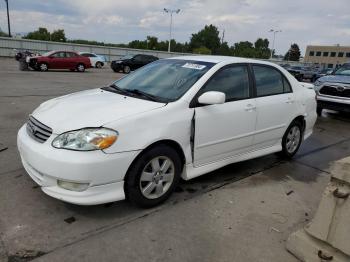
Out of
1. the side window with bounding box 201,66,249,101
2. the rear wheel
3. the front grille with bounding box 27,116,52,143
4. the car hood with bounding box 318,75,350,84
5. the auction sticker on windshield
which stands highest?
the auction sticker on windshield

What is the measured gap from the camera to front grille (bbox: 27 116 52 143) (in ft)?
11.0

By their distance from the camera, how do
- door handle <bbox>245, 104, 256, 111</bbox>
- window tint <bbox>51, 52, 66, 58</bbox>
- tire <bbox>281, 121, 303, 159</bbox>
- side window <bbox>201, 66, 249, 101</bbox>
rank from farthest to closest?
window tint <bbox>51, 52, 66, 58</bbox>, tire <bbox>281, 121, 303, 159</bbox>, door handle <bbox>245, 104, 256, 111</bbox>, side window <bbox>201, 66, 249, 101</bbox>

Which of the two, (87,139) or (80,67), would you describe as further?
(80,67)

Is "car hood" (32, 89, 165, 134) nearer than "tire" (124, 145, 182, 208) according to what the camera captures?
Yes

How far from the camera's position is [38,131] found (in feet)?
11.4

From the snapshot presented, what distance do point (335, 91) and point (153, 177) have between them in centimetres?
792

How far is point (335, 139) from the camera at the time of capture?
24.8 feet

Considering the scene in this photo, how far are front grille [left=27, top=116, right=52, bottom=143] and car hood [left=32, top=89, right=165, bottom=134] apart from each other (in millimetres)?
44

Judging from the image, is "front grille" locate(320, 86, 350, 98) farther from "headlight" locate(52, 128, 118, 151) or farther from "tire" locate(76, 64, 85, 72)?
"tire" locate(76, 64, 85, 72)

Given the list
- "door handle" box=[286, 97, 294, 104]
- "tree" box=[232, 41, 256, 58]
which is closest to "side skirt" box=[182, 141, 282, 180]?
"door handle" box=[286, 97, 294, 104]

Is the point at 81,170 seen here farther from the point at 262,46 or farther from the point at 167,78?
the point at 262,46

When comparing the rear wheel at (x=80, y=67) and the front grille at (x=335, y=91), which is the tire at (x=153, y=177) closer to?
the front grille at (x=335, y=91)

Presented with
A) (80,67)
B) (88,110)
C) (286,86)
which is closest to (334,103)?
(286,86)

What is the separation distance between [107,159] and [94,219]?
686mm
